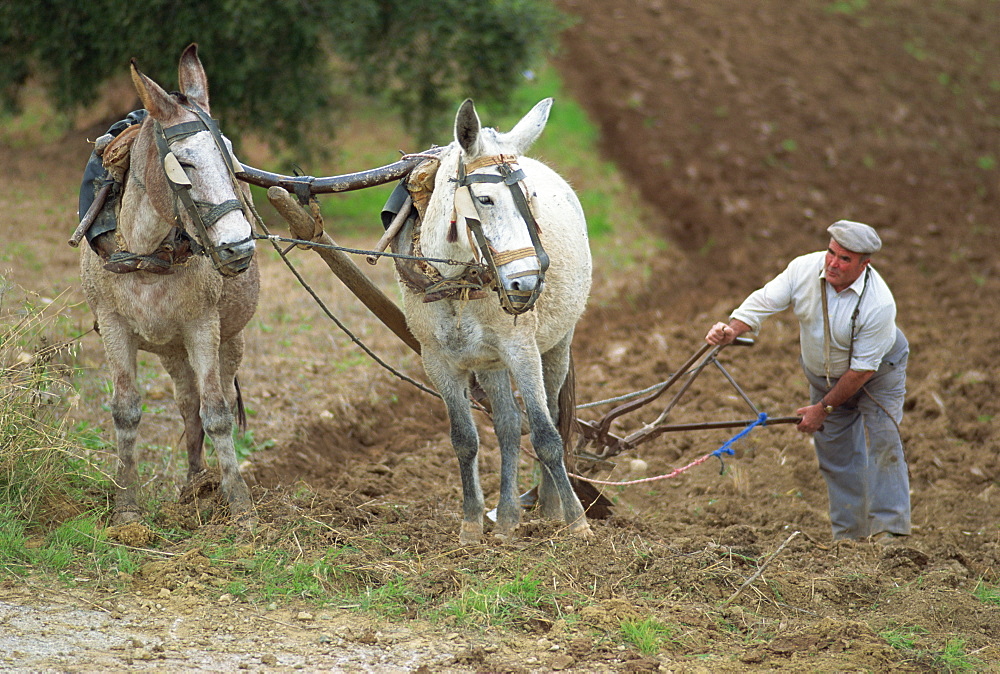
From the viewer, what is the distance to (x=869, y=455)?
6.01 meters

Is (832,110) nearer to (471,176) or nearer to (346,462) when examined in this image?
(346,462)

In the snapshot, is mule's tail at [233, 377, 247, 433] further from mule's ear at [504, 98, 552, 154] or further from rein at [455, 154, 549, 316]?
mule's ear at [504, 98, 552, 154]

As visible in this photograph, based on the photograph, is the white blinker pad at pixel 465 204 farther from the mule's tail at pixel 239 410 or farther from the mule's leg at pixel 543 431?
the mule's tail at pixel 239 410

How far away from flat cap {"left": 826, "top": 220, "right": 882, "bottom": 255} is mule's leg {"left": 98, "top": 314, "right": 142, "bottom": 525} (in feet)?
13.4

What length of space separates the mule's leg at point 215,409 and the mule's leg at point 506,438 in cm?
143

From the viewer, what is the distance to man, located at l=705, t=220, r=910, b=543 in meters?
5.70

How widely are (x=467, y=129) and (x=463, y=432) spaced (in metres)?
1.75

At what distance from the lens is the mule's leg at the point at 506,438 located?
207 inches

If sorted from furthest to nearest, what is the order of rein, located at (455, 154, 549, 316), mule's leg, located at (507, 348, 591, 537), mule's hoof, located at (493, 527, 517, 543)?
mule's hoof, located at (493, 527, 517, 543), mule's leg, located at (507, 348, 591, 537), rein, located at (455, 154, 549, 316)

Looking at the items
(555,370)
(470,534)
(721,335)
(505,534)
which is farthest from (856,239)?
(470,534)

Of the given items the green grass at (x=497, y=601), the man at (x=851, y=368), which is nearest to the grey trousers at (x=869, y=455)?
the man at (x=851, y=368)

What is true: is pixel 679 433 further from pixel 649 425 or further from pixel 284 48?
pixel 284 48

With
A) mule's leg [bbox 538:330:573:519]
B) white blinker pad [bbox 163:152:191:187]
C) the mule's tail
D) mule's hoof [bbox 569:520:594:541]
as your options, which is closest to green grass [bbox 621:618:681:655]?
mule's hoof [bbox 569:520:594:541]

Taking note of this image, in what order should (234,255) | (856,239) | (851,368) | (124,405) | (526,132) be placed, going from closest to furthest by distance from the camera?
(234,255) < (526,132) < (124,405) < (856,239) < (851,368)
